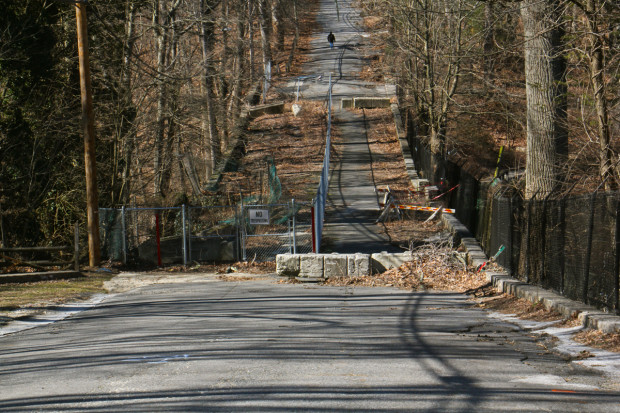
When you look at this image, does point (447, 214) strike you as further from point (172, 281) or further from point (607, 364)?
point (607, 364)

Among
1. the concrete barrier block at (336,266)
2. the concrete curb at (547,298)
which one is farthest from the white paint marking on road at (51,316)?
the concrete curb at (547,298)

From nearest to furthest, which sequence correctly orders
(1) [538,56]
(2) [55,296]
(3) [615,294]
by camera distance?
(3) [615,294], (1) [538,56], (2) [55,296]

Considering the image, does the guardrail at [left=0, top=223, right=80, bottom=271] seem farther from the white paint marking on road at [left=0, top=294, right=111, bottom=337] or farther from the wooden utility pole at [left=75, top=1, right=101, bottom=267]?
the white paint marking on road at [left=0, top=294, right=111, bottom=337]

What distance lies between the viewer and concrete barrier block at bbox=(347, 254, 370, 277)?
1623 centimetres

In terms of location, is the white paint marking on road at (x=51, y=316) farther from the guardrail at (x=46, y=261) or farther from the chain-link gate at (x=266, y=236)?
the chain-link gate at (x=266, y=236)

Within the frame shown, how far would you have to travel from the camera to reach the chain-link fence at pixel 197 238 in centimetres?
2005

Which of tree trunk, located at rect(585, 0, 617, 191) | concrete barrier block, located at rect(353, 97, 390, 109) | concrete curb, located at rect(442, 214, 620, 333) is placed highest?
concrete barrier block, located at rect(353, 97, 390, 109)

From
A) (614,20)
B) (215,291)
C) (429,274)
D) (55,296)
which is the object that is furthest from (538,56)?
(55,296)

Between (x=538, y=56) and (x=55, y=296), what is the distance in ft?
37.9

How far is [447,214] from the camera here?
22531 millimetres

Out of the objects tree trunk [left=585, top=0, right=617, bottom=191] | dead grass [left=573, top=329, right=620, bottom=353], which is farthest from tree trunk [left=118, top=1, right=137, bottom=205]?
dead grass [left=573, top=329, right=620, bottom=353]

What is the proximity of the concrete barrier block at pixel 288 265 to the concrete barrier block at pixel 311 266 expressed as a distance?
0.27 metres

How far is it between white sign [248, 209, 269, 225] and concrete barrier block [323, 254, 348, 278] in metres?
4.00

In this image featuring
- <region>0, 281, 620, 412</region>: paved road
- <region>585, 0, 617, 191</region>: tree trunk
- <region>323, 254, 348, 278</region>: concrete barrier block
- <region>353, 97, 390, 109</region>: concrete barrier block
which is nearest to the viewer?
<region>0, 281, 620, 412</region>: paved road
